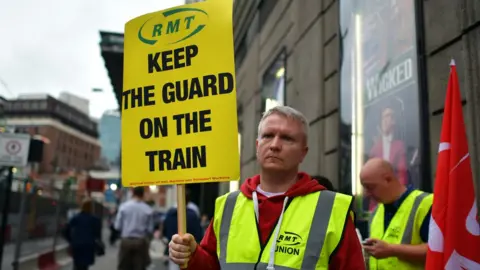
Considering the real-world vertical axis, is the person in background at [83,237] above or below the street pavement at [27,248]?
above

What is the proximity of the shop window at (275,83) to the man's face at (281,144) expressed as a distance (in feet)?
21.3

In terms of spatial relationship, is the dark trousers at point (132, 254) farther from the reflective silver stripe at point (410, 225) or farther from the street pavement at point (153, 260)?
the reflective silver stripe at point (410, 225)

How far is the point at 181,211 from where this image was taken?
8.20 ft

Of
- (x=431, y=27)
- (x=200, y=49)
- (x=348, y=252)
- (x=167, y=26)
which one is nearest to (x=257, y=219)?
(x=348, y=252)

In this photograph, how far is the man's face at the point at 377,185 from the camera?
3.45 m

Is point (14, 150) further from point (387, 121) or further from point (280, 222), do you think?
point (280, 222)

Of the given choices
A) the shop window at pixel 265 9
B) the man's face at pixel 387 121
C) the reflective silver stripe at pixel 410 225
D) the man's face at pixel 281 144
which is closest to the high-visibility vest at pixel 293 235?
the man's face at pixel 281 144

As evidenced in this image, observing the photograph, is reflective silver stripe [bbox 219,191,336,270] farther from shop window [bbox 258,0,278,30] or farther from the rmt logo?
shop window [bbox 258,0,278,30]

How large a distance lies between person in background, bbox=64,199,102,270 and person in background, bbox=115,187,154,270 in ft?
1.79

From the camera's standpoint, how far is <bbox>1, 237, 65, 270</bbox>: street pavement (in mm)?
10938

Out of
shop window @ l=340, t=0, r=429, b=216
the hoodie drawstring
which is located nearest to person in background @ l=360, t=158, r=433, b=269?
the hoodie drawstring

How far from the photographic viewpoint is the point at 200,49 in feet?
8.82

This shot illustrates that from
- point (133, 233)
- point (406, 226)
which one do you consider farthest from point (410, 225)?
point (133, 233)

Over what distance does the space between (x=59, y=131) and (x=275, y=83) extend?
88157mm
